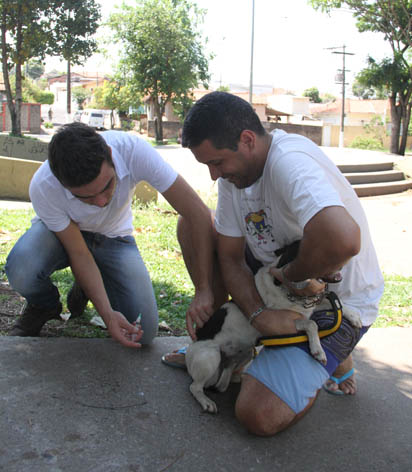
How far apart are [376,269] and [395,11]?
65.7 feet

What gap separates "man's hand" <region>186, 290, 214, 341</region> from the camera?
2.66 m

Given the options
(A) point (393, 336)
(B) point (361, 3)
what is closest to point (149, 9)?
(B) point (361, 3)

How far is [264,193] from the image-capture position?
97.7 inches

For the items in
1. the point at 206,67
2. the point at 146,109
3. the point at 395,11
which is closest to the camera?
the point at 395,11

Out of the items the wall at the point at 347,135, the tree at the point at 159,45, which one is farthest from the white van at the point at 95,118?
the wall at the point at 347,135

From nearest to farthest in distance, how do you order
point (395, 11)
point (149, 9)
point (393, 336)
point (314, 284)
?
point (314, 284) → point (393, 336) → point (395, 11) → point (149, 9)

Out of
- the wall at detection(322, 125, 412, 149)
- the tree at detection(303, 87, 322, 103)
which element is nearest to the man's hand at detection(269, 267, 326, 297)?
the wall at detection(322, 125, 412, 149)

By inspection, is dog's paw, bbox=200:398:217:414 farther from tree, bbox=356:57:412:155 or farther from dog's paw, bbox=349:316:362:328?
tree, bbox=356:57:412:155

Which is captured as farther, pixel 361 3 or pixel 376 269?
pixel 361 3

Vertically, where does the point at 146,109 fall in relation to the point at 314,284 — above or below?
above

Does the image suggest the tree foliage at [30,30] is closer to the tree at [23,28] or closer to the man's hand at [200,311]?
the tree at [23,28]

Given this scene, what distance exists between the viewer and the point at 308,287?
7.44 feet

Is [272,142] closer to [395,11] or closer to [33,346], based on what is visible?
[33,346]

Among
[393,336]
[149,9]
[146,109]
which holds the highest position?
[149,9]
